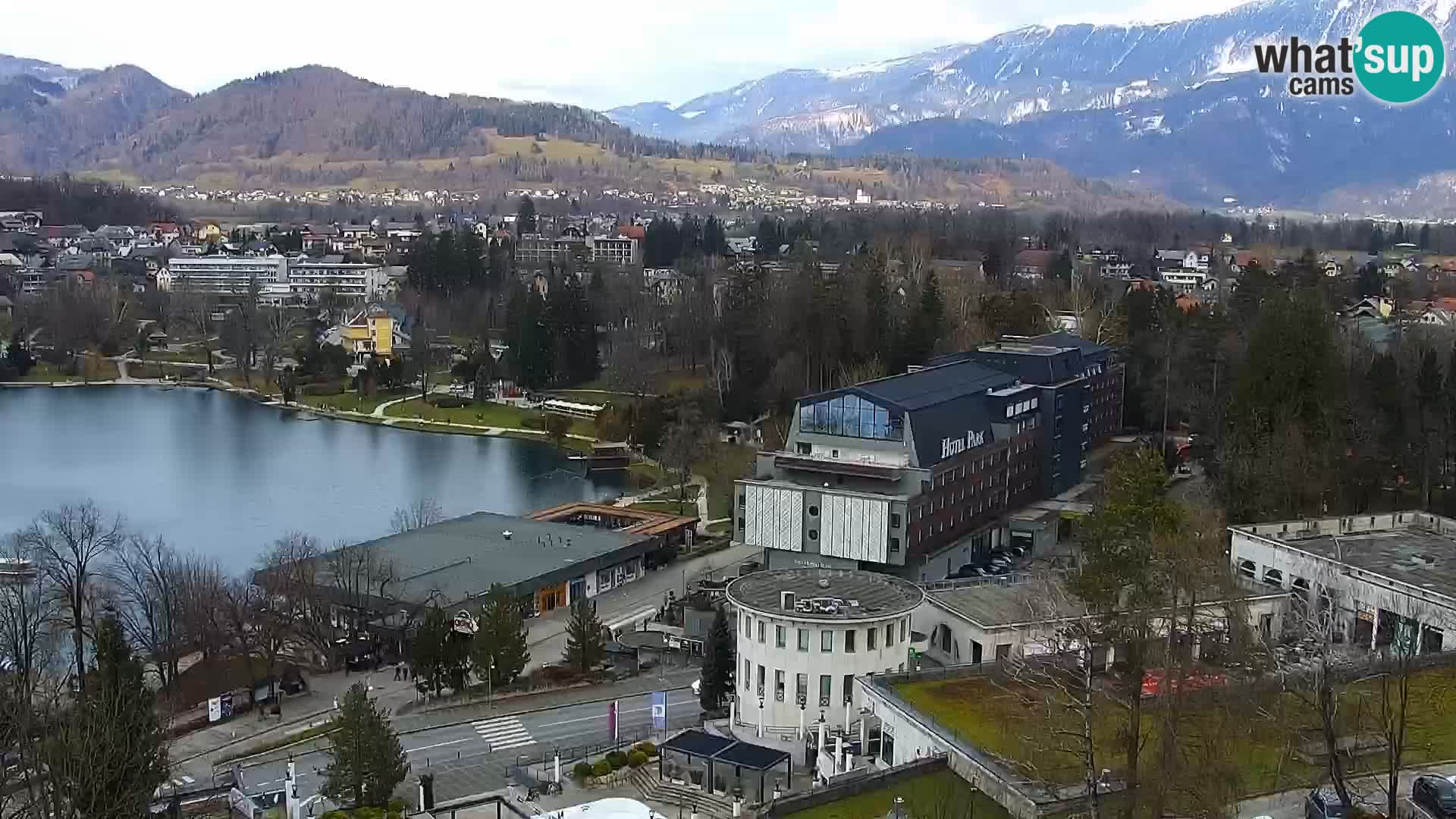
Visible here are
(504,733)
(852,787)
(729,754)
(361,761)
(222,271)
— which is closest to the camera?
(852,787)

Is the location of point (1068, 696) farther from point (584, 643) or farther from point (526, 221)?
point (526, 221)

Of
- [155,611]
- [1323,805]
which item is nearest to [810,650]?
[1323,805]

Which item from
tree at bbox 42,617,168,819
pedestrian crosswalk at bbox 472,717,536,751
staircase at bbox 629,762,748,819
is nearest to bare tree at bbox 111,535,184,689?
pedestrian crosswalk at bbox 472,717,536,751

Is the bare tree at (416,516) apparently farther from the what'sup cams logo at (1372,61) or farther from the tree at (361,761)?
the what'sup cams logo at (1372,61)

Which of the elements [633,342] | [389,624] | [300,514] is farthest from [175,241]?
[389,624]

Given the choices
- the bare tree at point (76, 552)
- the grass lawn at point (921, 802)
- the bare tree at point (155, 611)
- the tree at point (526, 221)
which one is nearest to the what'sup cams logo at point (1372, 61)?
the grass lawn at point (921, 802)

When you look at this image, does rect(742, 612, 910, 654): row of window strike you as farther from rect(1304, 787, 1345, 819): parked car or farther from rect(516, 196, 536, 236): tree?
rect(516, 196, 536, 236): tree

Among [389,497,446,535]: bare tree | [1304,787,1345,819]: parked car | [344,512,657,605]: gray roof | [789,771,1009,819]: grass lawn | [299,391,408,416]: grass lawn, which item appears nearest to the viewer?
[1304,787,1345,819]: parked car
